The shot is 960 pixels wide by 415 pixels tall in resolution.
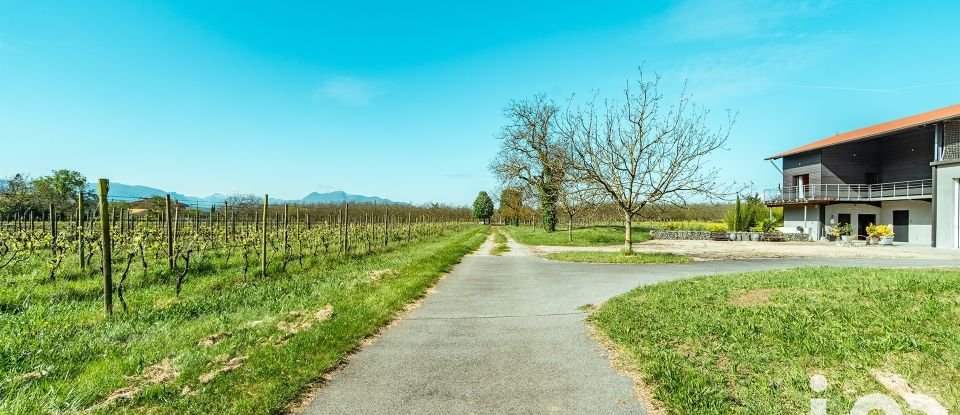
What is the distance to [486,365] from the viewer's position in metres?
4.91

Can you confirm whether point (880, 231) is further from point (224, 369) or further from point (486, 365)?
point (224, 369)

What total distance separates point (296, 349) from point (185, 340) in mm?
1661

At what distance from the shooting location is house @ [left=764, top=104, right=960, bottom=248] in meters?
27.0

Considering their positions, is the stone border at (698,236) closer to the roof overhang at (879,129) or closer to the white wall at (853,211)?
the white wall at (853,211)

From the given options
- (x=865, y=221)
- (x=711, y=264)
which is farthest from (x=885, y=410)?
(x=865, y=221)

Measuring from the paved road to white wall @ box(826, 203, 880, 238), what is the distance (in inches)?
1351

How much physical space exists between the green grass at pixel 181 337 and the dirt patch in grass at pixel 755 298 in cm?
548

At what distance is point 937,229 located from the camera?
24141 mm

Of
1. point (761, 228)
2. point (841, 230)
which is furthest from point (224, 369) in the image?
point (761, 228)

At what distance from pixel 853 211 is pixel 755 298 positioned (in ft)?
115

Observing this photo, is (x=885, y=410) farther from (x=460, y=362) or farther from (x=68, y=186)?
(x=68, y=186)

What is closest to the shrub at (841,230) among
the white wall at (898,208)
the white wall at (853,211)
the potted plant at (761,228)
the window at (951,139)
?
the white wall at (853,211)
